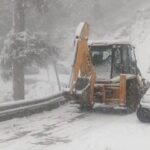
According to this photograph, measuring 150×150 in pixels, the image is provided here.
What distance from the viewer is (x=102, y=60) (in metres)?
18.4

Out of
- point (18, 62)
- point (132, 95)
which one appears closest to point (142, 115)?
point (132, 95)

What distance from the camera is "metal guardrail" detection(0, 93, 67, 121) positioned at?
15102 millimetres

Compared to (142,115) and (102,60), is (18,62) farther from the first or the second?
(142,115)

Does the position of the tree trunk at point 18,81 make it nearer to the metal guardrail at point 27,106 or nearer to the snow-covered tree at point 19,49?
the snow-covered tree at point 19,49

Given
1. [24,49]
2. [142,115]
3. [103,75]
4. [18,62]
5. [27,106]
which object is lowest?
[142,115]

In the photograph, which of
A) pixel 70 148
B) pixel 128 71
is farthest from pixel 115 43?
pixel 70 148

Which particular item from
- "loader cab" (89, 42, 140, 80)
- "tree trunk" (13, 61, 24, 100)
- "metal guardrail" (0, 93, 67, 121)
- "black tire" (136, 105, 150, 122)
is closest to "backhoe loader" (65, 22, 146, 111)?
"loader cab" (89, 42, 140, 80)

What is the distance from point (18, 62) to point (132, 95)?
8595 mm

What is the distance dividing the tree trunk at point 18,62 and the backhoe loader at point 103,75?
7007 millimetres

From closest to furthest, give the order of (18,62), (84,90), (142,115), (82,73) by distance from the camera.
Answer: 1. (142,115)
2. (84,90)
3. (82,73)
4. (18,62)

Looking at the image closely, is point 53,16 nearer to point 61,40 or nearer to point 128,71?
point 61,40

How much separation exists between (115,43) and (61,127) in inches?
202

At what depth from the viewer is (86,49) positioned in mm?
17781

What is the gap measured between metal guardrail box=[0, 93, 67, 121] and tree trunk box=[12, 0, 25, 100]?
20.0ft
